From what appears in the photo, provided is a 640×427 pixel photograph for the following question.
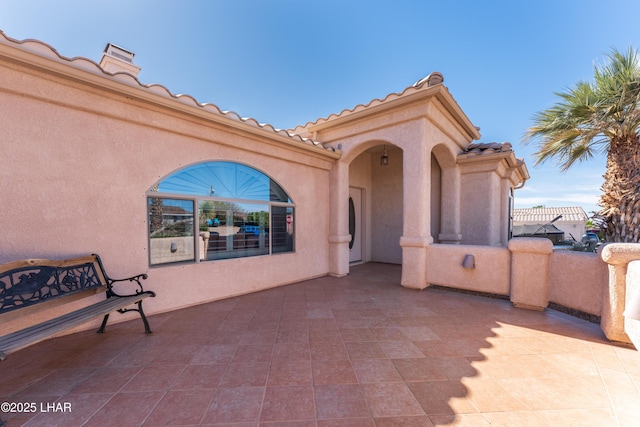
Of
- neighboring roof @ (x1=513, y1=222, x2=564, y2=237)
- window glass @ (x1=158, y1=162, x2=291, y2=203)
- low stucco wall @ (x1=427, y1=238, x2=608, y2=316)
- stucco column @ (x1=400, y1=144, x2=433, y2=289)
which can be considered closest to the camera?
low stucco wall @ (x1=427, y1=238, x2=608, y2=316)

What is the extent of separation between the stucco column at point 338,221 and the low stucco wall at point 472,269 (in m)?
2.24

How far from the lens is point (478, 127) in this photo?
23.9 ft

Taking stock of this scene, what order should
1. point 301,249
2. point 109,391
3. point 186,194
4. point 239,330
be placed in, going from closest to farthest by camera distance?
point 109,391 < point 239,330 < point 186,194 < point 301,249

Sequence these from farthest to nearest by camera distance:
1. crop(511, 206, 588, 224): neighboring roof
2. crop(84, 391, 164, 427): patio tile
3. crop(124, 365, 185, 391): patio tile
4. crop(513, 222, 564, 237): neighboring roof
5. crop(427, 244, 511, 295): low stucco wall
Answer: crop(511, 206, 588, 224): neighboring roof < crop(513, 222, 564, 237): neighboring roof < crop(427, 244, 511, 295): low stucco wall < crop(124, 365, 185, 391): patio tile < crop(84, 391, 164, 427): patio tile

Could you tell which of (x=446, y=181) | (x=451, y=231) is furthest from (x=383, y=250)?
(x=446, y=181)

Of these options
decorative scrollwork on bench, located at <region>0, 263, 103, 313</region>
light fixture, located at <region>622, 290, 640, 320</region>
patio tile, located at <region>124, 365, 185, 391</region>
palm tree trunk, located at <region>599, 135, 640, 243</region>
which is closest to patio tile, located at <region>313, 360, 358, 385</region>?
patio tile, located at <region>124, 365, 185, 391</region>

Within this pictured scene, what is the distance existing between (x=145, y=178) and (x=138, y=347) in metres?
2.51

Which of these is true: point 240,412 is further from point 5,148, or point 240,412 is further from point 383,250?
point 383,250

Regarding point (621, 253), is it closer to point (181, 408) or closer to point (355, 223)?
point (181, 408)

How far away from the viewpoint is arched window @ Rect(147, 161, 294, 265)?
4.14 metres

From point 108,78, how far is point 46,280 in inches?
109

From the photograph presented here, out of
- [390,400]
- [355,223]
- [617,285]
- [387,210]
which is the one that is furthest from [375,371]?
[387,210]

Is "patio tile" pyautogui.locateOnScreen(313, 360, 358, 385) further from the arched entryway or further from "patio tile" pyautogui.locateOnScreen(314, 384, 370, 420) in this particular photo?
the arched entryway

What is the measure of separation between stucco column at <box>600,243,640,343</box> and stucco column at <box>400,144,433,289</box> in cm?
263
